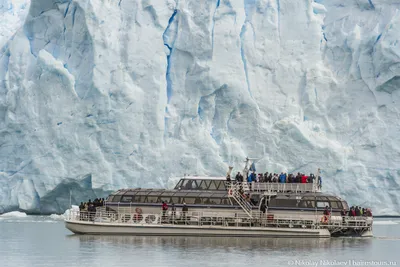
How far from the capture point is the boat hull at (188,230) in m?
35.7

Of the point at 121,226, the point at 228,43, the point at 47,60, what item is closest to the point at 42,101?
the point at 47,60

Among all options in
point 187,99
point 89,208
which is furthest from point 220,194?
point 187,99

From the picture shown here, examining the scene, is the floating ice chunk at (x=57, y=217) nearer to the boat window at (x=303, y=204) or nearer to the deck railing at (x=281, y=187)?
the deck railing at (x=281, y=187)

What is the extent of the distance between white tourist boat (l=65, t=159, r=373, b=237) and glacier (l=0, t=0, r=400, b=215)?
9.96 m

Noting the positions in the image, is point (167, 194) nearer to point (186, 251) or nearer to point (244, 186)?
point (244, 186)

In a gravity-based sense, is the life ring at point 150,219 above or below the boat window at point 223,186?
below

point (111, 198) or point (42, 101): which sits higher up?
point (42, 101)

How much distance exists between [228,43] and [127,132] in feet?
26.4

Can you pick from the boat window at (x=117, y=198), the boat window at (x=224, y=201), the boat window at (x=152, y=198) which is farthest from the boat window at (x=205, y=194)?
the boat window at (x=117, y=198)

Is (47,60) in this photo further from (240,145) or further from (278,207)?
(278,207)

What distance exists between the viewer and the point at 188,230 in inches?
1420

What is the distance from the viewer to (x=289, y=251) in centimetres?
2956

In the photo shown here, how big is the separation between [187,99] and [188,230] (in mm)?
14161

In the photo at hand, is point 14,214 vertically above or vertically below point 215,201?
below
